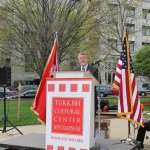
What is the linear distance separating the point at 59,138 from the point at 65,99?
1.79 feet

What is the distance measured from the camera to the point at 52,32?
1895 centimetres

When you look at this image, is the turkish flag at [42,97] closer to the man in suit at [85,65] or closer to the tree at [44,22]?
the man in suit at [85,65]

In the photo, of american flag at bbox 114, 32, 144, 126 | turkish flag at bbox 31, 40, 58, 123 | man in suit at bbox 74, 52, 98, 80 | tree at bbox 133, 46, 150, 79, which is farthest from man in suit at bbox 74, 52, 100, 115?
tree at bbox 133, 46, 150, 79

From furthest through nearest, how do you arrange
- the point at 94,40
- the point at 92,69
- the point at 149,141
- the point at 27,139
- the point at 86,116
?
the point at 94,40
the point at 149,141
the point at 92,69
the point at 27,139
the point at 86,116

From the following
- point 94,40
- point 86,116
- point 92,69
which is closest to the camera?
point 86,116

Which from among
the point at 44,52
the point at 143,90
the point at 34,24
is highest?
the point at 34,24

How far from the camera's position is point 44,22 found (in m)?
19.3

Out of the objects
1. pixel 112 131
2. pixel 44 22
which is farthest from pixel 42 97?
pixel 44 22

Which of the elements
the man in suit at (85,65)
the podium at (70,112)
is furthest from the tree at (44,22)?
the podium at (70,112)

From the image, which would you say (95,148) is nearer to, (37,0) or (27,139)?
(27,139)

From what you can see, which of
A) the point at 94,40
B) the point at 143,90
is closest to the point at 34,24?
the point at 94,40

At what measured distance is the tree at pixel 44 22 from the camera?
19.2 m

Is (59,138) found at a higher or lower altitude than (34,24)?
lower

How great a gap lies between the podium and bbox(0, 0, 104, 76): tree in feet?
45.9
